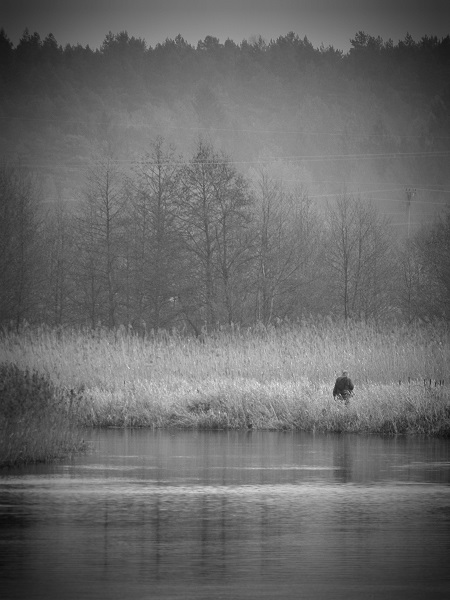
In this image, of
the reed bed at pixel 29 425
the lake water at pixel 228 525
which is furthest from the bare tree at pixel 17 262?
the lake water at pixel 228 525

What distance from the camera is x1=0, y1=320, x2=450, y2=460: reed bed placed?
29.7 m

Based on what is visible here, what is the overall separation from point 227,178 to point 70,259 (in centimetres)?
1729

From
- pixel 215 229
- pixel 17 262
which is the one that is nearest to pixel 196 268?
pixel 215 229

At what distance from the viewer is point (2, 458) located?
21344mm

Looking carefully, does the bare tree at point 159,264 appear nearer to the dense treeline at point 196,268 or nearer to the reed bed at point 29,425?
the dense treeline at point 196,268

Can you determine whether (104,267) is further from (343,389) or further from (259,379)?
(343,389)

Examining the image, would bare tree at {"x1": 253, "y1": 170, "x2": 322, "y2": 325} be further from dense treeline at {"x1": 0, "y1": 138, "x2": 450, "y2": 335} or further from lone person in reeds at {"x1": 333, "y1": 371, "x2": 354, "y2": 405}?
lone person in reeds at {"x1": 333, "y1": 371, "x2": 354, "y2": 405}

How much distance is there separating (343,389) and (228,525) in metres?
15.2

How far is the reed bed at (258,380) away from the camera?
29.7 m

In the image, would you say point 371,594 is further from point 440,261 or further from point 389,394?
point 440,261

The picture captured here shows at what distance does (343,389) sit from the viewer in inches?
1169

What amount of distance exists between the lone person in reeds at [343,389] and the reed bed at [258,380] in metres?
0.19

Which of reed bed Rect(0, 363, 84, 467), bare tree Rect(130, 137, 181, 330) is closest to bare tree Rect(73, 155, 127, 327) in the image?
bare tree Rect(130, 137, 181, 330)

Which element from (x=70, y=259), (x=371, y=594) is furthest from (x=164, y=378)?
(x=70, y=259)
